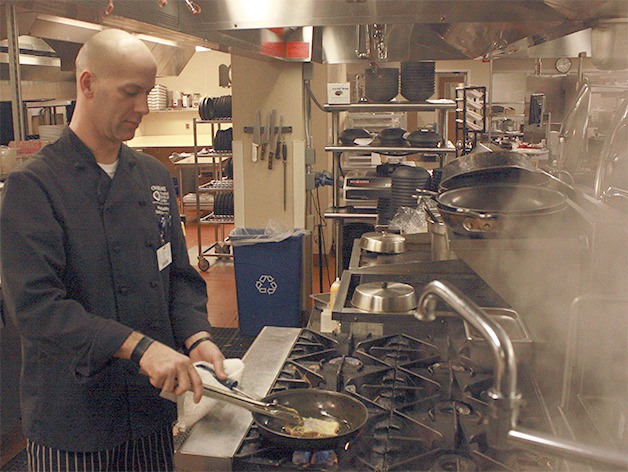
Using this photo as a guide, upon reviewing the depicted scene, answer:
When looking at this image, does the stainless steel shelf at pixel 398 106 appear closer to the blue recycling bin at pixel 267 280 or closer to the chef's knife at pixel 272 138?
the chef's knife at pixel 272 138

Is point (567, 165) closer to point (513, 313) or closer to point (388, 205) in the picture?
point (513, 313)

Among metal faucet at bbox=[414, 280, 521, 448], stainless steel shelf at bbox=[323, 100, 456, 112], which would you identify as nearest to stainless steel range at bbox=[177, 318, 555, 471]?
metal faucet at bbox=[414, 280, 521, 448]

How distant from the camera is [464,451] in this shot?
1.44 m

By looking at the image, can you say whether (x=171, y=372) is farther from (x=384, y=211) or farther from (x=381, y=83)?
(x=381, y=83)

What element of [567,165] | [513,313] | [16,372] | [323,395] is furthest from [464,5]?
[16,372]

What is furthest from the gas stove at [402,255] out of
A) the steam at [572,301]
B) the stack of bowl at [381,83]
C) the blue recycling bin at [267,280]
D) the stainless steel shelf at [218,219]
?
the stainless steel shelf at [218,219]

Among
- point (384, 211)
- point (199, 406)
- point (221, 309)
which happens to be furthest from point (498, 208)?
point (221, 309)

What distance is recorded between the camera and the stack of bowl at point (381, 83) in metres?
4.89

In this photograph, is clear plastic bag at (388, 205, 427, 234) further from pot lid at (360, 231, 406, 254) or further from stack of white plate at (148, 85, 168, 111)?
stack of white plate at (148, 85, 168, 111)

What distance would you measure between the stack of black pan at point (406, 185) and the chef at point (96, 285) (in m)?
2.54

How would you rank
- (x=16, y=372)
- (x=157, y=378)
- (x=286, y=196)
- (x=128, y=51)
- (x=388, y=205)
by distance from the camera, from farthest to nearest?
(x=286, y=196) < (x=388, y=205) < (x=16, y=372) < (x=128, y=51) < (x=157, y=378)

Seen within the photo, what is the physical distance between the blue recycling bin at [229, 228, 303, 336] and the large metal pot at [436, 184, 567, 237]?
2902mm

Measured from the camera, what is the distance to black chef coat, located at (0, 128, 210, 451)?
1492mm

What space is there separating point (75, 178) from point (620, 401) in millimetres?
1325
